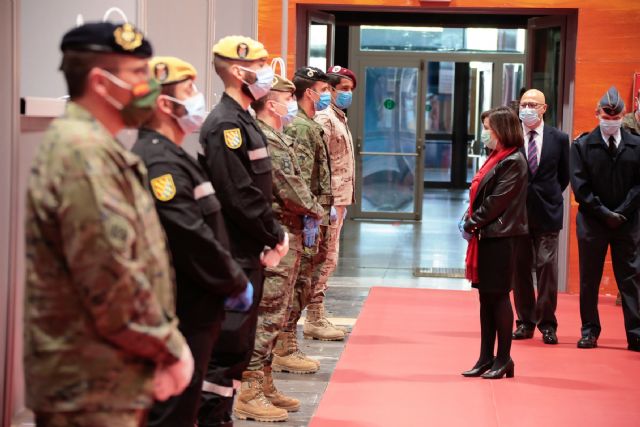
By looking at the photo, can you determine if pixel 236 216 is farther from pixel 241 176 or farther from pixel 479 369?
pixel 479 369

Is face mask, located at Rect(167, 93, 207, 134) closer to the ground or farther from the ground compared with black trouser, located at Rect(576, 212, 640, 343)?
farther from the ground

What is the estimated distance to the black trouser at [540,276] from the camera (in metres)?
7.20

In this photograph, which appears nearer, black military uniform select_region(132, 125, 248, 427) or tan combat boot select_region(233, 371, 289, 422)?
black military uniform select_region(132, 125, 248, 427)

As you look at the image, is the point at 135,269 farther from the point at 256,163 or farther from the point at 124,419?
the point at 256,163

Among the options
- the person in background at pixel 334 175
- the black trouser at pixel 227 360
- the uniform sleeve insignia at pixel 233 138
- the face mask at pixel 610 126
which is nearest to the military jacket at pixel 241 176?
the uniform sleeve insignia at pixel 233 138

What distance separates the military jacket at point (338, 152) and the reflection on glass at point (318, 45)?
2.94 meters

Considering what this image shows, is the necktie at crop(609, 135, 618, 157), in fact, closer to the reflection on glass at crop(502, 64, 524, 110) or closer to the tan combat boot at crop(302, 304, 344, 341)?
the tan combat boot at crop(302, 304, 344, 341)

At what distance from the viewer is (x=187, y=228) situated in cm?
322

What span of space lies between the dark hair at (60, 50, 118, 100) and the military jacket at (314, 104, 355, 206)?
191 inches

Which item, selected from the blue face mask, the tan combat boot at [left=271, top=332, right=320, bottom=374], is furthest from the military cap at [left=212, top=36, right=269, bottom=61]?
the tan combat boot at [left=271, top=332, right=320, bottom=374]

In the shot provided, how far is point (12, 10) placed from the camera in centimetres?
374

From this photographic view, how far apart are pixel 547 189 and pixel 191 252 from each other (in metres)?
4.42

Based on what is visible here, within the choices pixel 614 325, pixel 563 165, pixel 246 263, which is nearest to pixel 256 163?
pixel 246 263

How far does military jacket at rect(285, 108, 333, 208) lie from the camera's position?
19.7 ft
